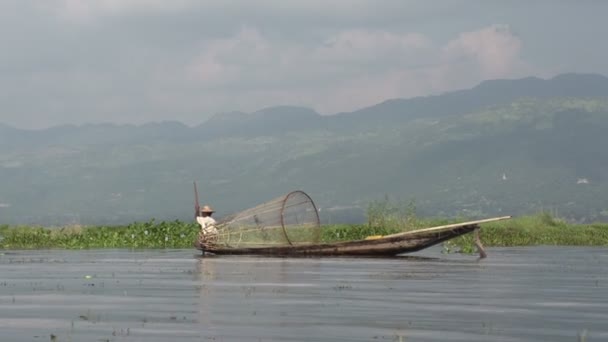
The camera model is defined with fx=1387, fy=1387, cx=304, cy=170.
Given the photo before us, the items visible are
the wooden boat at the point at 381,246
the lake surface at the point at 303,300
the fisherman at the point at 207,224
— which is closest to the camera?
the lake surface at the point at 303,300

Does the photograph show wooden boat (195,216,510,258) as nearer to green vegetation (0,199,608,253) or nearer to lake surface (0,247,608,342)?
lake surface (0,247,608,342)

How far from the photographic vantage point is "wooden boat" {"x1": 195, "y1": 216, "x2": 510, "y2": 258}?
48.8m

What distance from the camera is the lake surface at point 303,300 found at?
21312 mm

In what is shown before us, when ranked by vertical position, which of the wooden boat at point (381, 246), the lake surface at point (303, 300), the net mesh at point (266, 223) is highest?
the net mesh at point (266, 223)

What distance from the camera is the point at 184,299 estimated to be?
2805cm

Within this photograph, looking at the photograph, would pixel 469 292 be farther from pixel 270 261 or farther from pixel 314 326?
pixel 270 261

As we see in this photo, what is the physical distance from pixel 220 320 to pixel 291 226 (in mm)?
29360

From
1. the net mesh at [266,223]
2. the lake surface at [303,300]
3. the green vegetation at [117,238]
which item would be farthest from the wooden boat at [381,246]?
the green vegetation at [117,238]

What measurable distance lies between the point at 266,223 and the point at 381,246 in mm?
5353

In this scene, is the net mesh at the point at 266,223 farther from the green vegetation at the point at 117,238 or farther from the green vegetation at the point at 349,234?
the green vegetation at the point at 117,238

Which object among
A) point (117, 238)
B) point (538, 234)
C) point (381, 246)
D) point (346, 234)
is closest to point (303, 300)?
point (381, 246)

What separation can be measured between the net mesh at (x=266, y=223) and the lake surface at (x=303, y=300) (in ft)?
13.7

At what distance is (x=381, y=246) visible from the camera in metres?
49.6

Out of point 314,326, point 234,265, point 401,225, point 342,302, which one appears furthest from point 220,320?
point 401,225
